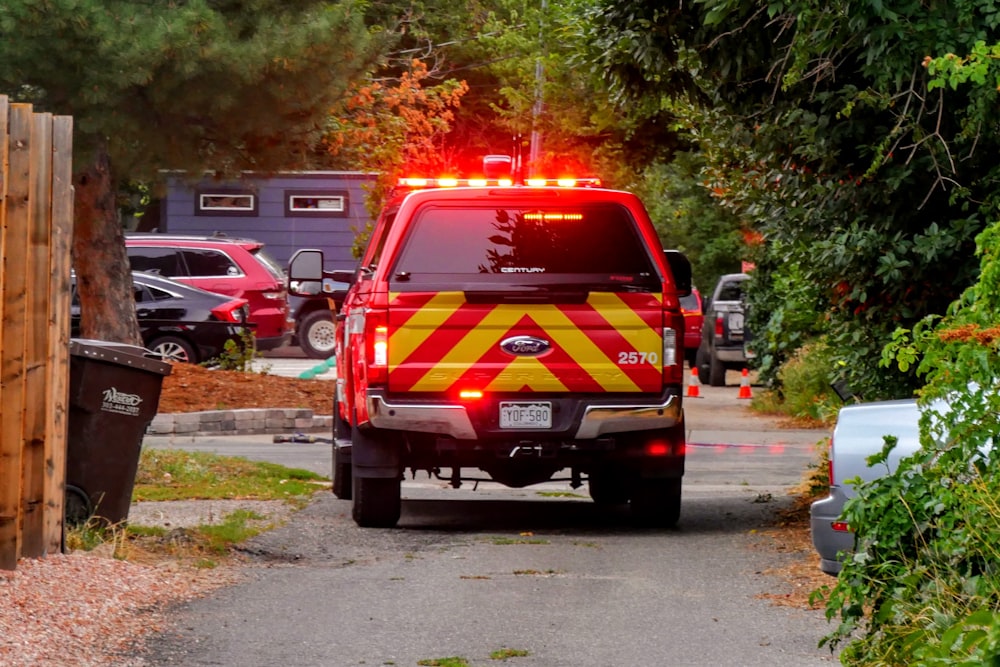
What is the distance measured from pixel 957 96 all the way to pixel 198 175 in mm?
13164

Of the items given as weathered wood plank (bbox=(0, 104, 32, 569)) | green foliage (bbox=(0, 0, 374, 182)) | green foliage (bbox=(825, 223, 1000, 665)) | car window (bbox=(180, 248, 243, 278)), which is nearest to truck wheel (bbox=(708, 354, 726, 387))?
car window (bbox=(180, 248, 243, 278))

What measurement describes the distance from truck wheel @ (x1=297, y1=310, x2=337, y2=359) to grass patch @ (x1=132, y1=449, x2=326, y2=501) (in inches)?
696

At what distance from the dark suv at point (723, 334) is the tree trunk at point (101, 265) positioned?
10367 mm

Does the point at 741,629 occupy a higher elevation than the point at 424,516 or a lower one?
higher

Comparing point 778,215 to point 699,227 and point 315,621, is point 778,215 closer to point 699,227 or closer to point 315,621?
point 315,621

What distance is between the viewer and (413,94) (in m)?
27.4

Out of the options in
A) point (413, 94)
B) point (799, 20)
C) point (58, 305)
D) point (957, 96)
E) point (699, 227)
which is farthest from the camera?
point (699, 227)

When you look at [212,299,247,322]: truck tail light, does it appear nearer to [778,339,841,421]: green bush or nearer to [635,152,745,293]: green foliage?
[778,339,841,421]: green bush

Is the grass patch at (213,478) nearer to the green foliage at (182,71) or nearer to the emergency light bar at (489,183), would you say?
the emergency light bar at (489,183)

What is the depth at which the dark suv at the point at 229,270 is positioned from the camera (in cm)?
2894

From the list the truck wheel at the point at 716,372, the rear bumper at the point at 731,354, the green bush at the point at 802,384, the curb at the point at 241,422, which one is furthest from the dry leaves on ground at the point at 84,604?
the truck wheel at the point at 716,372

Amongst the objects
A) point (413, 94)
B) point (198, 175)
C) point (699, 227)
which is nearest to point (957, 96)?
point (198, 175)

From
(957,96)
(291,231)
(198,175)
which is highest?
(957,96)

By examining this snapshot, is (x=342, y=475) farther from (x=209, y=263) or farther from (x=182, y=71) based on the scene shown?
(x=209, y=263)
